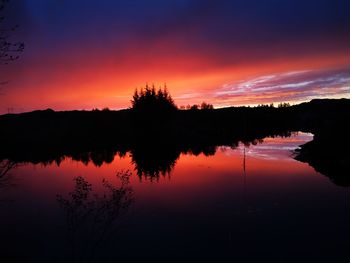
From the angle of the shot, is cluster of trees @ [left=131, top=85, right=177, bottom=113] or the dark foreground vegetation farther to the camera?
cluster of trees @ [left=131, top=85, right=177, bottom=113]

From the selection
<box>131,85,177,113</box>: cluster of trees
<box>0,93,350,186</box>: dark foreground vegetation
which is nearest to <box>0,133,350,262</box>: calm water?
<box>0,93,350,186</box>: dark foreground vegetation

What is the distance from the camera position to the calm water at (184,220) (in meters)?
15.5

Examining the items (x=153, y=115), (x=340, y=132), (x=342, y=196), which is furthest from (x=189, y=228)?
(x=153, y=115)

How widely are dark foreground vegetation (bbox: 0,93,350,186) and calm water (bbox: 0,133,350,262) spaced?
18.9ft

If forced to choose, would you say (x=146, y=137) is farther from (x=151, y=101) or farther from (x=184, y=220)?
(x=184, y=220)

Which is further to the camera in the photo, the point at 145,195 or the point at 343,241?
the point at 145,195

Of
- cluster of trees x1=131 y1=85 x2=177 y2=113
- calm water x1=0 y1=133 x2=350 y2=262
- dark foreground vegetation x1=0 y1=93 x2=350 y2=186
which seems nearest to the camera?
calm water x1=0 y1=133 x2=350 y2=262

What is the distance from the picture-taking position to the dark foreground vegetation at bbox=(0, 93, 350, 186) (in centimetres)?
4166

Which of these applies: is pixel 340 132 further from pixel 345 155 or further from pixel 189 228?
pixel 189 228

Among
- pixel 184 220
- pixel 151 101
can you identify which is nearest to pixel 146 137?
pixel 151 101

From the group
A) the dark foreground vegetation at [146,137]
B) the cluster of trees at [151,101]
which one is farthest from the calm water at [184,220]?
the cluster of trees at [151,101]

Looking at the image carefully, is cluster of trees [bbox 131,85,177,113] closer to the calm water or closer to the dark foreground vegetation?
the dark foreground vegetation

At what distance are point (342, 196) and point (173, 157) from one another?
28628 mm

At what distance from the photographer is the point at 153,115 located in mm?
77062
